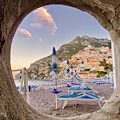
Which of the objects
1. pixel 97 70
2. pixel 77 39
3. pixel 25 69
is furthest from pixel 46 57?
pixel 25 69

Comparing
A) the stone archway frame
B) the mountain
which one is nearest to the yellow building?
the mountain

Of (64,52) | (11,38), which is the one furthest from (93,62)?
(11,38)

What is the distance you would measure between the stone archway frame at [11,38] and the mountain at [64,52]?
52.5 meters

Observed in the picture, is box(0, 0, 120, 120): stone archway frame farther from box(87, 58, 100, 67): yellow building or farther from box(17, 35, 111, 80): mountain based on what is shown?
box(17, 35, 111, 80): mountain

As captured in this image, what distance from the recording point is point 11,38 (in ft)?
6.97

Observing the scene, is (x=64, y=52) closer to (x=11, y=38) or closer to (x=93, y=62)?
(x=93, y=62)

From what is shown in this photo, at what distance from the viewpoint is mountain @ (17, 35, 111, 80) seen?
230 feet

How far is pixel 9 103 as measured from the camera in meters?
1.38

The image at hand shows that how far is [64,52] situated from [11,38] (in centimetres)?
7604

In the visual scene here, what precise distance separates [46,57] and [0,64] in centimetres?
8309

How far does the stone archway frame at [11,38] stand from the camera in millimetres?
1423

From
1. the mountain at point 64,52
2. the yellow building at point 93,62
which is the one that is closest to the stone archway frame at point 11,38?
the yellow building at point 93,62

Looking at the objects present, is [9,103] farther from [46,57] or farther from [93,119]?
[46,57]

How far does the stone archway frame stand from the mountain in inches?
2068
